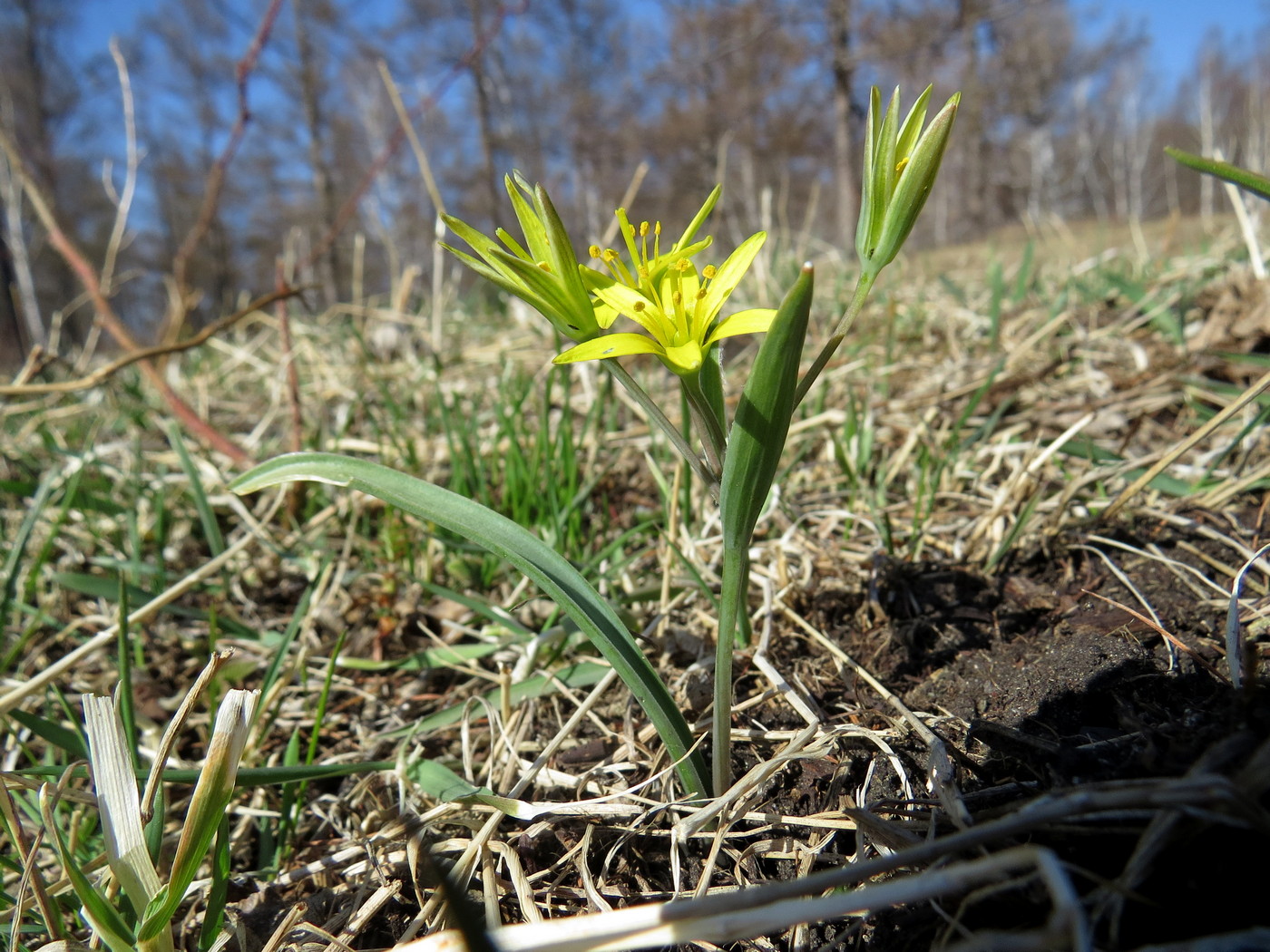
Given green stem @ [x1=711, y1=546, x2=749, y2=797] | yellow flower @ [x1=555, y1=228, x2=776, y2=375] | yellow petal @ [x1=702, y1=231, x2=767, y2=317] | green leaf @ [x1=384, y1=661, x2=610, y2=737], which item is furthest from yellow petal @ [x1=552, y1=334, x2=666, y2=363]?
green leaf @ [x1=384, y1=661, x2=610, y2=737]

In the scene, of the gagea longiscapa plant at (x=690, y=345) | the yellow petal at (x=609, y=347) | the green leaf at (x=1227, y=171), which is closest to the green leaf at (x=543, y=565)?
the gagea longiscapa plant at (x=690, y=345)

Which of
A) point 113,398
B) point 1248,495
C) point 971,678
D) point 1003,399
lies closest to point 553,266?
point 971,678

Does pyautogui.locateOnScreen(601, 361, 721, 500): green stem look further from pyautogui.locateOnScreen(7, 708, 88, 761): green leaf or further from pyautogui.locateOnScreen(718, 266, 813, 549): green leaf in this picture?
pyautogui.locateOnScreen(7, 708, 88, 761): green leaf

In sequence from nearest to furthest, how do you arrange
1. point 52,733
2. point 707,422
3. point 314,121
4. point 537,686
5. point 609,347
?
point 609,347
point 707,422
point 52,733
point 537,686
point 314,121

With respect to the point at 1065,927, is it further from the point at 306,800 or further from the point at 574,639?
the point at 306,800

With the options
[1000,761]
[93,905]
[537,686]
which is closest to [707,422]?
[1000,761]

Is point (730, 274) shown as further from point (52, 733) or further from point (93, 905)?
point (52, 733)

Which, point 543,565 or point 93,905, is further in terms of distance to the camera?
point 543,565
